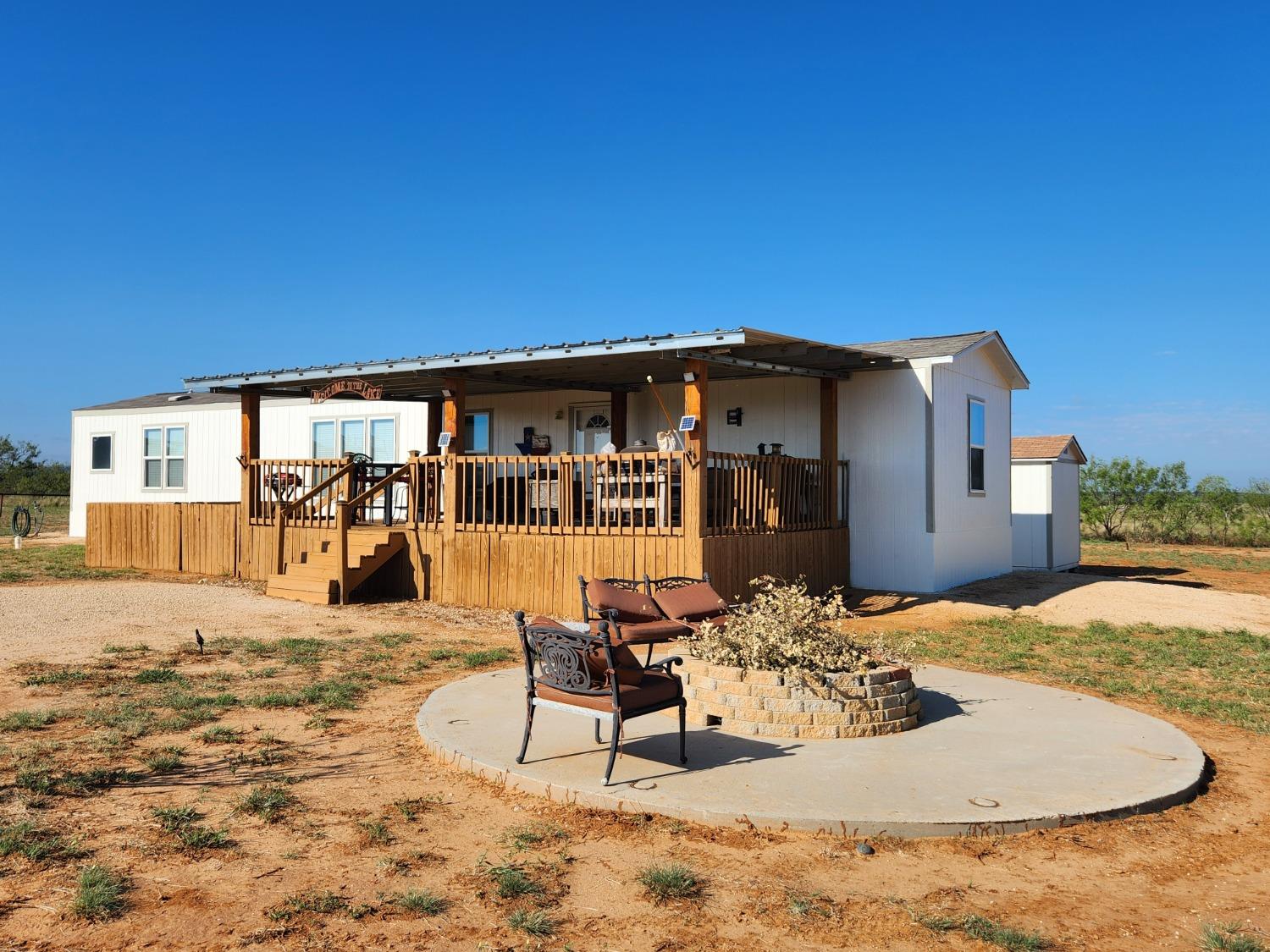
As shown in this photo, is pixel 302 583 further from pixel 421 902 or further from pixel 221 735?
pixel 421 902

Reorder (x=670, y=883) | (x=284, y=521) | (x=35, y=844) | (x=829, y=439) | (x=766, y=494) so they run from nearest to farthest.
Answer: (x=670, y=883) < (x=35, y=844) < (x=766, y=494) < (x=829, y=439) < (x=284, y=521)

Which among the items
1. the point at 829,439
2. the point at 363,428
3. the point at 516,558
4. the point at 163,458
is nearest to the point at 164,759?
the point at 516,558

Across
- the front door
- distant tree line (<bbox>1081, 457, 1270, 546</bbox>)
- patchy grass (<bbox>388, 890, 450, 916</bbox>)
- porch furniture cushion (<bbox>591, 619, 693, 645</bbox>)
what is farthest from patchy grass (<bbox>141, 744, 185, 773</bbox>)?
distant tree line (<bbox>1081, 457, 1270, 546</bbox>)

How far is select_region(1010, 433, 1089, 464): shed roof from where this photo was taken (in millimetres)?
19719

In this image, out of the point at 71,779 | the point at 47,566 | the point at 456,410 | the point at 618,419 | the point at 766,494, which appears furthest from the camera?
the point at 47,566

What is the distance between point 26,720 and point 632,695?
13.7ft

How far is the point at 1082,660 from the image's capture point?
9391 millimetres

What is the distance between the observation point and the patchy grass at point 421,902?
3547 mm

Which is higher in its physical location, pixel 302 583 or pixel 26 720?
pixel 302 583

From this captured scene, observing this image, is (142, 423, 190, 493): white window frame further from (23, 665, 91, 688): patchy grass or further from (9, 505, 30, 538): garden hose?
(23, 665, 91, 688): patchy grass

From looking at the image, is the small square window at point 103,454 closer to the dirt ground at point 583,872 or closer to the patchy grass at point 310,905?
the dirt ground at point 583,872

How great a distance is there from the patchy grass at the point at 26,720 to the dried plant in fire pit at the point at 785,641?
14.0 feet

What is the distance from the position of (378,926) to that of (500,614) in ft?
28.4

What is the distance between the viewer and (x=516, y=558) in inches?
485
